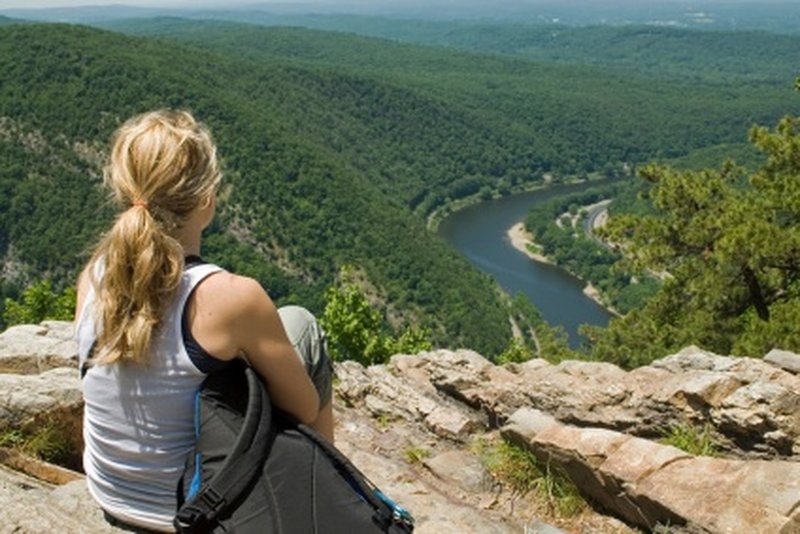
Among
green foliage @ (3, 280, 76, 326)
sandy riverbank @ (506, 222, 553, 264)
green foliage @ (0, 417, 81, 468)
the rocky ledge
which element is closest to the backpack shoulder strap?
the rocky ledge

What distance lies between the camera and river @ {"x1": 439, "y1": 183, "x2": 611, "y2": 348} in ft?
237

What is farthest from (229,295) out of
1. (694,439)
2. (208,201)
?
(694,439)

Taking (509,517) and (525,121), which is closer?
(509,517)

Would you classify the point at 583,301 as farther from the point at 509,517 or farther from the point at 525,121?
the point at 525,121

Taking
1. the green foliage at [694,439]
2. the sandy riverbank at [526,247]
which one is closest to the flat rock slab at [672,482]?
the green foliage at [694,439]

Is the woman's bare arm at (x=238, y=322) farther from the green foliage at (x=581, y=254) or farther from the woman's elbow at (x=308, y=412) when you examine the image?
the green foliage at (x=581, y=254)

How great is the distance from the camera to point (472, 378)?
7523 millimetres

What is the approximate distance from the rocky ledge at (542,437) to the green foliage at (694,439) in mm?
43

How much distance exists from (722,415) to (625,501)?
1371 mm

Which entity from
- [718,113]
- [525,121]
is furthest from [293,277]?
[718,113]

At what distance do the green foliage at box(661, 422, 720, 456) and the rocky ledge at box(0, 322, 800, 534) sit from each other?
0.04 m

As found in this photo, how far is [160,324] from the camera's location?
259 centimetres

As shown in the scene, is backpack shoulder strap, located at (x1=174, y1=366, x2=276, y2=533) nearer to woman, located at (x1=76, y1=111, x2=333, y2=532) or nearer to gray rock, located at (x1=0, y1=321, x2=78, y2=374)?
woman, located at (x1=76, y1=111, x2=333, y2=532)

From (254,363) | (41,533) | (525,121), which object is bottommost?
(525,121)
